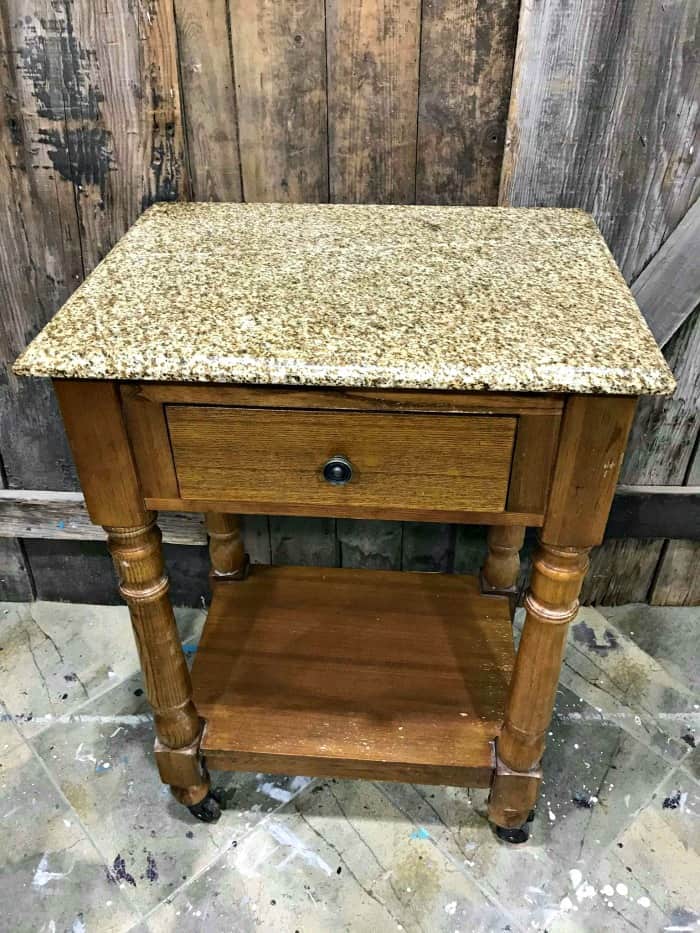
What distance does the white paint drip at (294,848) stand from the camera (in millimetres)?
1335

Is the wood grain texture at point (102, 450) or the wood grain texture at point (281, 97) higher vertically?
the wood grain texture at point (281, 97)

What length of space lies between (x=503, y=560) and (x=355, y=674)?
382 millimetres

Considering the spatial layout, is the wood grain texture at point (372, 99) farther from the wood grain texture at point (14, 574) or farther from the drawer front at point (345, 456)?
the wood grain texture at point (14, 574)

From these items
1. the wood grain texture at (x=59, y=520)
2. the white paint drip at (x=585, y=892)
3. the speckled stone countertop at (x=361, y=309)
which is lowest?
the white paint drip at (x=585, y=892)

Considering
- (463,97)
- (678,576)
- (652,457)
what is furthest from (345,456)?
(678,576)

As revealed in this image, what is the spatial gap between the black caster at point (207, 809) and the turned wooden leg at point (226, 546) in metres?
0.44

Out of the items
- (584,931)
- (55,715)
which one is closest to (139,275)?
(55,715)

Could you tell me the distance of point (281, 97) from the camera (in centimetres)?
129

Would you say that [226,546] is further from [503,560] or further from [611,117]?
[611,117]

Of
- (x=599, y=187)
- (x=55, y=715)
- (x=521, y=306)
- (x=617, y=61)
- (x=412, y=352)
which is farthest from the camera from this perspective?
(x=55, y=715)

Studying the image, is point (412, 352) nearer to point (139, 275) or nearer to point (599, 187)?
point (139, 275)

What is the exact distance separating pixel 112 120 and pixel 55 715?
119 centimetres

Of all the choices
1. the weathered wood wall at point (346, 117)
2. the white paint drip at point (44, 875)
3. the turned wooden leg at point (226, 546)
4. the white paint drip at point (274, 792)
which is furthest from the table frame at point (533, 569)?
the weathered wood wall at point (346, 117)

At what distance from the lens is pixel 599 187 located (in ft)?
4.38
